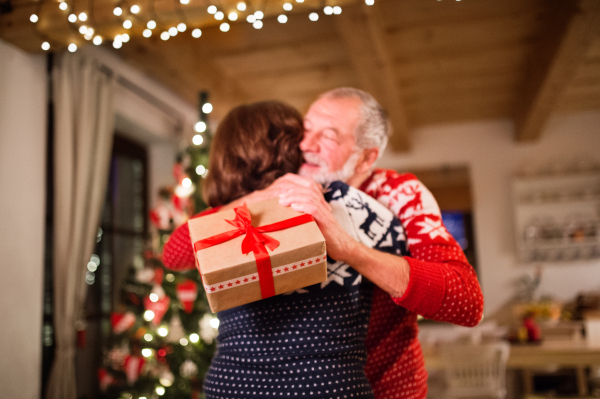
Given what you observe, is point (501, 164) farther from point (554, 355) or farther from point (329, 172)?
point (329, 172)

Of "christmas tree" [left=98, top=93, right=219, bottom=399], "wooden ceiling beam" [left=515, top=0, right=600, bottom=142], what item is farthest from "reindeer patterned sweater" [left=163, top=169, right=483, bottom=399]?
"wooden ceiling beam" [left=515, top=0, right=600, bottom=142]

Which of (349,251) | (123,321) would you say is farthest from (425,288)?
(123,321)

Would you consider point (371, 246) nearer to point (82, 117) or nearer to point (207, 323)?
point (207, 323)

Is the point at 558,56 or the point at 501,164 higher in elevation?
the point at 558,56

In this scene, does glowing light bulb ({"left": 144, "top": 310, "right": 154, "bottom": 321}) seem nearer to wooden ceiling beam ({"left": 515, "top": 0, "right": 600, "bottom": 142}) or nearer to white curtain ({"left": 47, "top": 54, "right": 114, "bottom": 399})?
white curtain ({"left": 47, "top": 54, "right": 114, "bottom": 399})

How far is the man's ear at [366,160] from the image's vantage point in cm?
106

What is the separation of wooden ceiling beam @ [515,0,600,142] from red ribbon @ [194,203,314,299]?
8.03 ft

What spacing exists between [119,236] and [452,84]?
3.05 metres

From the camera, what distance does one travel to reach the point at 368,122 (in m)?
1.06

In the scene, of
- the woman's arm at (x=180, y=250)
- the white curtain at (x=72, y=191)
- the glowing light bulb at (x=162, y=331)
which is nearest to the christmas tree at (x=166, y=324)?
the glowing light bulb at (x=162, y=331)

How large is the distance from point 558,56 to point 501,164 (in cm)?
236

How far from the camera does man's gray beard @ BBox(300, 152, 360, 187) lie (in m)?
1.03

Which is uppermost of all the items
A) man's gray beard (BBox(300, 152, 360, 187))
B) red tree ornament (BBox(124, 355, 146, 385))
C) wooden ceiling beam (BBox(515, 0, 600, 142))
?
wooden ceiling beam (BBox(515, 0, 600, 142))

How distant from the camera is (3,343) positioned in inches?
80.8
